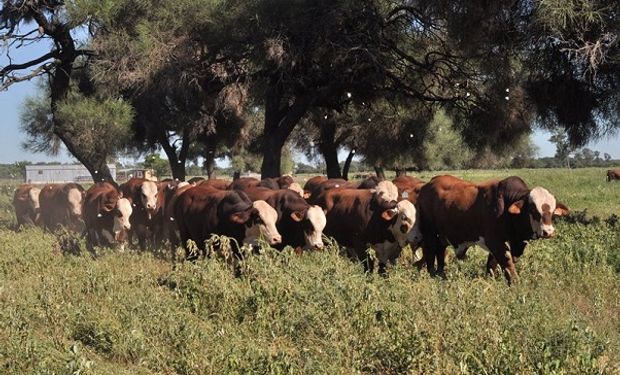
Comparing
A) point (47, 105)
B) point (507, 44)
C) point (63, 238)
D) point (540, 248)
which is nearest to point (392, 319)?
point (540, 248)

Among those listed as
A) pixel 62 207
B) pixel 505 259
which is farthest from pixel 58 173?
pixel 505 259

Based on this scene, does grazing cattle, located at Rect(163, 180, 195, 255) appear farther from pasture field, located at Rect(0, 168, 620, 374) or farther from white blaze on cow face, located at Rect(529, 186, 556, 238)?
white blaze on cow face, located at Rect(529, 186, 556, 238)

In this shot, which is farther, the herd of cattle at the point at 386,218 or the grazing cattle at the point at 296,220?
the grazing cattle at the point at 296,220

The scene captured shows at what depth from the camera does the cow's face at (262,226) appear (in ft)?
31.7

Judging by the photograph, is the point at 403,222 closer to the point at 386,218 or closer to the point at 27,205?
the point at 386,218

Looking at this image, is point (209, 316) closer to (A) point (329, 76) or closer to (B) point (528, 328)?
(B) point (528, 328)

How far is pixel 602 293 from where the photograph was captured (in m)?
8.05

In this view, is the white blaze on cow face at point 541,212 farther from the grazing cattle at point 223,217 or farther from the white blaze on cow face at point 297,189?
the white blaze on cow face at point 297,189

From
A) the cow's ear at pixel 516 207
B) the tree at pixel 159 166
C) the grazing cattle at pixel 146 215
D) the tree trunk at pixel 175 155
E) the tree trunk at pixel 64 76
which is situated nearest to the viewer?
the cow's ear at pixel 516 207

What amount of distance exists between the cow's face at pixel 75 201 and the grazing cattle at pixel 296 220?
893 cm

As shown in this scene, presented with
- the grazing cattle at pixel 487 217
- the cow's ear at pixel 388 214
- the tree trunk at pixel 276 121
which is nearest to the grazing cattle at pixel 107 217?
the cow's ear at pixel 388 214

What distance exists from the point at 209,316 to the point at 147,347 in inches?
54.8

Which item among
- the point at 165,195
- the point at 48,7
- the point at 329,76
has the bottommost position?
the point at 165,195

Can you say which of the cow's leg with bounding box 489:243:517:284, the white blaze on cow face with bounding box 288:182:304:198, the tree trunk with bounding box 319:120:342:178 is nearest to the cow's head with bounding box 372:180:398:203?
the white blaze on cow face with bounding box 288:182:304:198
